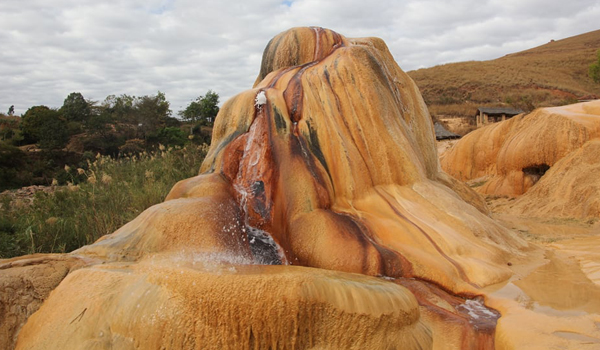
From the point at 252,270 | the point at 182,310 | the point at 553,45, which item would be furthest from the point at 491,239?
the point at 553,45

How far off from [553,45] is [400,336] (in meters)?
71.2

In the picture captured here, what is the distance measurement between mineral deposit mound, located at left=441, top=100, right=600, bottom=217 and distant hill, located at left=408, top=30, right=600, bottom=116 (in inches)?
829

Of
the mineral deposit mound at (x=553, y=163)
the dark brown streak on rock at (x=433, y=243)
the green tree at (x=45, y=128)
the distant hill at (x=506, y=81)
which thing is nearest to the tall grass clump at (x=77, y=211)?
the dark brown streak on rock at (x=433, y=243)

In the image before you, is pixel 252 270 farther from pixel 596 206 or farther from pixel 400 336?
pixel 596 206

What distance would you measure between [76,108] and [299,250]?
23.7 m

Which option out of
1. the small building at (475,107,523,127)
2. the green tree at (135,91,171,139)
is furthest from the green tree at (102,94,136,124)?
the small building at (475,107,523,127)

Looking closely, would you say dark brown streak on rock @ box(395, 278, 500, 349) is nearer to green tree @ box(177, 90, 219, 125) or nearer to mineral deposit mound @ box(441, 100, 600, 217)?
mineral deposit mound @ box(441, 100, 600, 217)

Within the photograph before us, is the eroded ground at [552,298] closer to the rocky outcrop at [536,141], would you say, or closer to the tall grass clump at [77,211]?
the tall grass clump at [77,211]

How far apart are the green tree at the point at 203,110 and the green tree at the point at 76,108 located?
8.81 m

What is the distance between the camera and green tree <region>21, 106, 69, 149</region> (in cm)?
1923

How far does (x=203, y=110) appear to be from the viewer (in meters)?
32.3

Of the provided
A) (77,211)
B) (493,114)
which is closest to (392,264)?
(77,211)

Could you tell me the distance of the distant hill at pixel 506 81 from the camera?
3831 centimetres

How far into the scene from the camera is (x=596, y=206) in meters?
8.09
